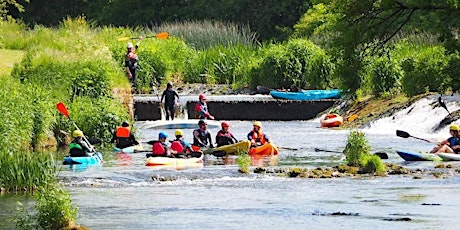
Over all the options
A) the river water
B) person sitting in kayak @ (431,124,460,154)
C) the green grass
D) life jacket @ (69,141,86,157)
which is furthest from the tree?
the green grass

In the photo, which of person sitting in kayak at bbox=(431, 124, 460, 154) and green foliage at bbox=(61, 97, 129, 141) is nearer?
person sitting in kayak at bbox=(431, 124, 460, 154)

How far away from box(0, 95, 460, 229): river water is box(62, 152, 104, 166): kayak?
0.82 feet

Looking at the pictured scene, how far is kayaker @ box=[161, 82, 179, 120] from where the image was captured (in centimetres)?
3947

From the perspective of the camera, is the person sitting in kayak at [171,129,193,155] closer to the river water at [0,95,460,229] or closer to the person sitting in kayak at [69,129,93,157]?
the river water at [0,95,460,229]

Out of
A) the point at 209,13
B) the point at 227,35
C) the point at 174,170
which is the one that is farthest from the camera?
the point at 209,13

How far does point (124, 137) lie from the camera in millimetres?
30484

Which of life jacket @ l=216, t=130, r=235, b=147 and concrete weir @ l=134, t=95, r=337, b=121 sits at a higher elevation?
concrete weir @ l=134, t=95, r=337, b=121

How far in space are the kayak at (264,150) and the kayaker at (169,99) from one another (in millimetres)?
9628

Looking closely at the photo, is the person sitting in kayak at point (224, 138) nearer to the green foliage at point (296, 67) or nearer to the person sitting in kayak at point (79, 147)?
the person sitting in kayak at point (79, 147)

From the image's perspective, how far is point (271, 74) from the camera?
49156 mm

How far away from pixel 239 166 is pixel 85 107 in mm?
7618

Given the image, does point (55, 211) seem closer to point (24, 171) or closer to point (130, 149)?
point (24, 171)

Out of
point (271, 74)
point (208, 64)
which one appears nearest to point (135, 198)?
point (271, 74)

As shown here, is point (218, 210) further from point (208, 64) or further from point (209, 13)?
point (209, 13)
